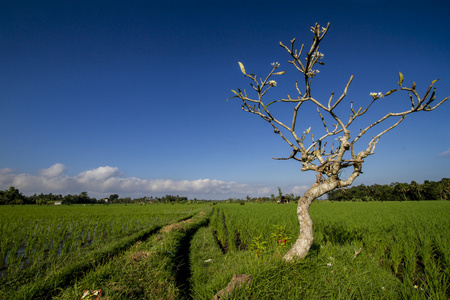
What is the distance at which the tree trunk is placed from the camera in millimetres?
3508

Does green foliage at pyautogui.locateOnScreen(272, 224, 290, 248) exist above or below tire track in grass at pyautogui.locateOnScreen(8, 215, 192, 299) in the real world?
above

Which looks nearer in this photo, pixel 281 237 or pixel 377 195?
pixel 281 237

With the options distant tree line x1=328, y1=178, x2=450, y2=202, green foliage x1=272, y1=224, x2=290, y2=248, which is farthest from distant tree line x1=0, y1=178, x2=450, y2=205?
green foliage x1=272, y1=224, x2=290, y2=248

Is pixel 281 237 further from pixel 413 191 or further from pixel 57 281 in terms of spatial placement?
pixel 413 191

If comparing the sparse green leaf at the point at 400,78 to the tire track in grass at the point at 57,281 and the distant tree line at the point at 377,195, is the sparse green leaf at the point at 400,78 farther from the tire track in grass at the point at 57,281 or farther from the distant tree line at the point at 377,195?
the distant tree line at the point at 377,195

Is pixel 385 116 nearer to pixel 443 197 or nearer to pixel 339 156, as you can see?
pixel 339 156

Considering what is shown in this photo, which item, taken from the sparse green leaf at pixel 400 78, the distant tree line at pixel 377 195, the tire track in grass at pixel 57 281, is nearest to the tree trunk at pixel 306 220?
the sparse green leaf at pixel 400 78

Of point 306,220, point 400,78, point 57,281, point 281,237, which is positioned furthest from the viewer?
point 281,237

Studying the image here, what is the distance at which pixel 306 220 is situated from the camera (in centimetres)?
361

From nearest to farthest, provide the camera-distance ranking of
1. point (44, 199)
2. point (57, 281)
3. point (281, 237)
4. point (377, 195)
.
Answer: point (57, 281), point (281, 237), point (44, 199), point (377, 195)

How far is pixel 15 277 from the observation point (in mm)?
4250

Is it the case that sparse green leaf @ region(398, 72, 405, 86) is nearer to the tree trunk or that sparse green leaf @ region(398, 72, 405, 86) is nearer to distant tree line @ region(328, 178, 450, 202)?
the tree trunk

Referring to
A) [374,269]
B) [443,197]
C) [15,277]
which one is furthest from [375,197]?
[15,277]

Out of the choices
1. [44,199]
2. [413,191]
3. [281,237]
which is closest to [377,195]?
[413,191]
